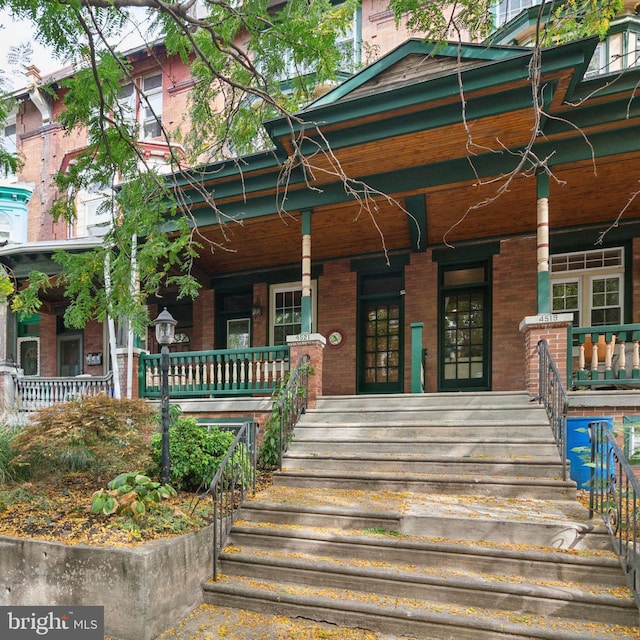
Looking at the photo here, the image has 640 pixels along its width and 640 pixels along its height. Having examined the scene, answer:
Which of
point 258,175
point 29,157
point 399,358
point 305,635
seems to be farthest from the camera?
point 29,157

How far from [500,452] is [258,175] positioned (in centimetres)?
567

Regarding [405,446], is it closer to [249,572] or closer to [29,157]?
[249,572]

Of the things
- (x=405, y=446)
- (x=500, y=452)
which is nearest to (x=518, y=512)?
(x=500, y=452)

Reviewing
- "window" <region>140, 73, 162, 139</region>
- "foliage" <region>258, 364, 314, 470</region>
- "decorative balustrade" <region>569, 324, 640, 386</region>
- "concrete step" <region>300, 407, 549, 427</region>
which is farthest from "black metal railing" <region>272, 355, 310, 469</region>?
"window" <region>140, 73, 162, 139</region>

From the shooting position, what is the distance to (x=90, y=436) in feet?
17.3

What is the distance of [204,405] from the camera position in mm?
7777

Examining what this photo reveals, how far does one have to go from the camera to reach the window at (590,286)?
315 inches

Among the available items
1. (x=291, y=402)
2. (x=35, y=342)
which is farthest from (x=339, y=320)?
(x=35, y=342)

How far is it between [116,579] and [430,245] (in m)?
7.60

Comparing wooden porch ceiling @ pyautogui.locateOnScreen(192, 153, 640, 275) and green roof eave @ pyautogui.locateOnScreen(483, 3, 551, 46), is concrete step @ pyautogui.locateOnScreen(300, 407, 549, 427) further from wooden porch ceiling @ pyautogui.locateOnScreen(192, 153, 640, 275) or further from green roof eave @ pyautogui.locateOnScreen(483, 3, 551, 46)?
green roof eave @ pyautogui.locateOnScreen(483, 3, 551, 46)

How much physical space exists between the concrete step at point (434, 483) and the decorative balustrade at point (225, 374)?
85.4 inches

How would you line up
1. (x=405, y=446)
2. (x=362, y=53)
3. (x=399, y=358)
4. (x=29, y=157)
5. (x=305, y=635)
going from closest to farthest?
1. (x=305, y=635)
2. (x=405, y=446)
3. (x=399, y=358)
4. (x=362, y=53)
5. (x=29, y=157)

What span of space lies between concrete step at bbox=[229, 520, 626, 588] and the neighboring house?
104 inches

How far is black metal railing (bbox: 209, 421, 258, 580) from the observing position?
166 inches
